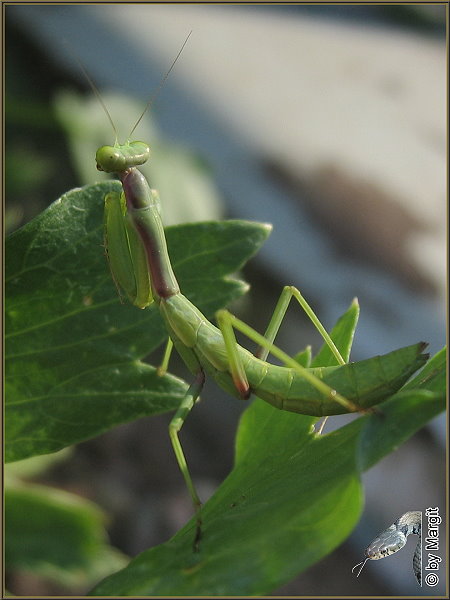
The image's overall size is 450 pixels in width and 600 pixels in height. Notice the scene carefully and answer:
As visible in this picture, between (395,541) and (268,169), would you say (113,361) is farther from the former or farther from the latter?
(268,169)

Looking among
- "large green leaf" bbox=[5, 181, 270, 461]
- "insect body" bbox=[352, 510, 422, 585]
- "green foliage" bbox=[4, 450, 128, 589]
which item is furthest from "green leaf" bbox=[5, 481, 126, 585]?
"insect body" bbox=[352, 510, 422, 585]

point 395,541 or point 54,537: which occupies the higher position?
point 395,541

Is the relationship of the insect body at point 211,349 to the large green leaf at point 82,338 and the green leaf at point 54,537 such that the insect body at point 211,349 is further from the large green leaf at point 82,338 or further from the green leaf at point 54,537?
the green leaf at point 54,537

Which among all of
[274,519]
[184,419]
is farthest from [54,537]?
[274,519]

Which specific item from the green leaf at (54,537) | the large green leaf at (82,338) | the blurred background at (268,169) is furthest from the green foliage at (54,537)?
the large green leaf at (82,338)

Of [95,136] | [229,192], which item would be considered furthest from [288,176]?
[95,136]

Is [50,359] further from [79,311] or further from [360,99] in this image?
[360,99]
